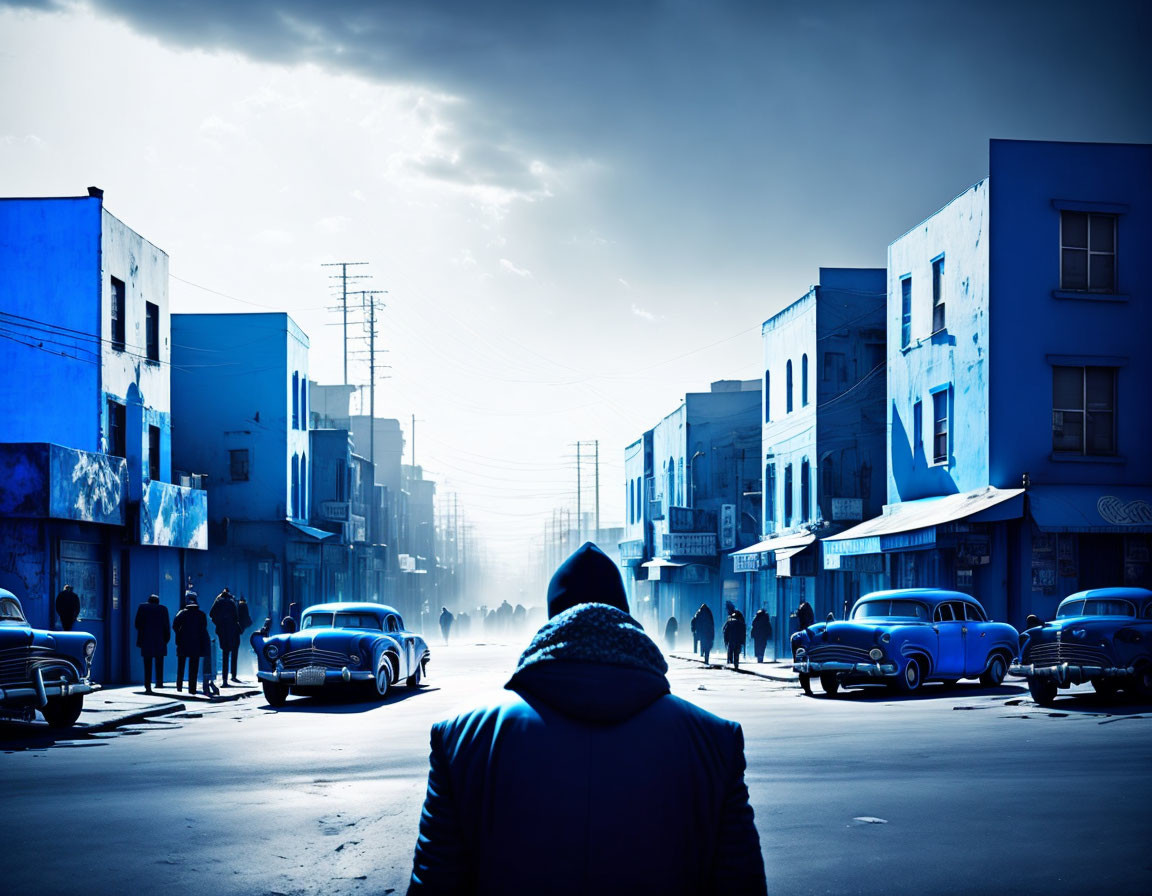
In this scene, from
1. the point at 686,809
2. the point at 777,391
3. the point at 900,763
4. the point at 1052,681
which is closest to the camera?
the point at 686,809

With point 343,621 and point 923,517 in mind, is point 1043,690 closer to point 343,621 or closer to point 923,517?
point 923,517

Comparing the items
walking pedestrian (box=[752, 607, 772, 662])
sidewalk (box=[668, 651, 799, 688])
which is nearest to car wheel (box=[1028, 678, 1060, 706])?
sidewalk (box=[668, 651, 799, 688])

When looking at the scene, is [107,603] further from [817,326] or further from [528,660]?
[528,660]

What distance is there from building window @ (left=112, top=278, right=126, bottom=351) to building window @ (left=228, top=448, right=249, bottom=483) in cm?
1662

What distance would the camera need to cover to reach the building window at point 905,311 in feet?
119

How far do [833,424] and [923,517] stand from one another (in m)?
11.5

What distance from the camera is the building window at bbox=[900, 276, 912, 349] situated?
1432 inches

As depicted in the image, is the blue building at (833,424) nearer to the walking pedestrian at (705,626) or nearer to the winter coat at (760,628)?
the winter coat at (760,628)

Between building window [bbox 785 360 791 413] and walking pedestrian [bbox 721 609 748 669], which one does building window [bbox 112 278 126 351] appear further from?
building window [bbox 785 360 791 413]

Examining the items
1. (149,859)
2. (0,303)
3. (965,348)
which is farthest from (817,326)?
(149,859)

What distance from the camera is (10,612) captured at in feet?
58.5

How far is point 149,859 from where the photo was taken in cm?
866

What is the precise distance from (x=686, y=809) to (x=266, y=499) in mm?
47797

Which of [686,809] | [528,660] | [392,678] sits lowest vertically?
[392,678]
